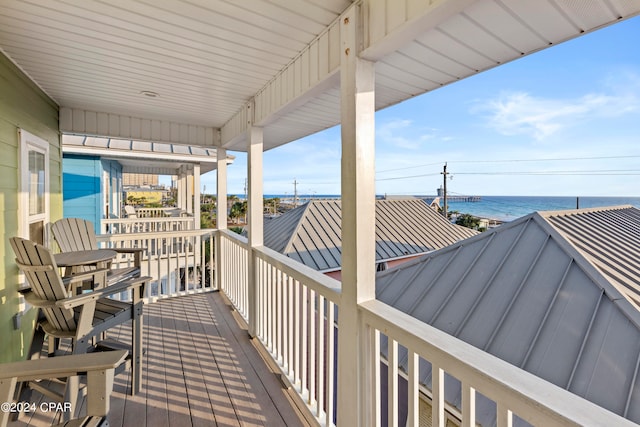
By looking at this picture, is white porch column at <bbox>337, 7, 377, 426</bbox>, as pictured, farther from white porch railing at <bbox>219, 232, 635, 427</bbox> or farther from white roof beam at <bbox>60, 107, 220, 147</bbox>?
white roof beam at <bbox>60, 107, 220, 147</bbox>

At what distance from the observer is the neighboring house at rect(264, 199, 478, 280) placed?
7.12m

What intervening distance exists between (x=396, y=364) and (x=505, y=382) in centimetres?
57

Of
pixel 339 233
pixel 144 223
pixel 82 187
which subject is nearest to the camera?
pixel 82 187

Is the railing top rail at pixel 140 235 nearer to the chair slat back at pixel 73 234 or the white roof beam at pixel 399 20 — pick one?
the chair slat back at pixel 73 234

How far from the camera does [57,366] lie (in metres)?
1.18

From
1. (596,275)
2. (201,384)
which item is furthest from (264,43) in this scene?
(596,275)

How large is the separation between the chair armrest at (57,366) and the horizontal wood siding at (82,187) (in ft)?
20.2

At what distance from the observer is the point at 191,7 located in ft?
5.53

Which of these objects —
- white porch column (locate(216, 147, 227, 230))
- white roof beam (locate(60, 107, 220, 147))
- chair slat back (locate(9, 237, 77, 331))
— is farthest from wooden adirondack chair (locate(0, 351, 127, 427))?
white porch column (locate(216, 147, 227, 230))

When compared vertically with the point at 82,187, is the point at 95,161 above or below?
above

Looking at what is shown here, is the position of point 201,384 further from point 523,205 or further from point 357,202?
point 523,205

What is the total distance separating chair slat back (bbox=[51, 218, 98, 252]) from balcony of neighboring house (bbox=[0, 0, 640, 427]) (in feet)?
0.59

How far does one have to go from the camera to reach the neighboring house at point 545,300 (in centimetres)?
214

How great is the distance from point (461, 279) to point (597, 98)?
3209 centimetres
